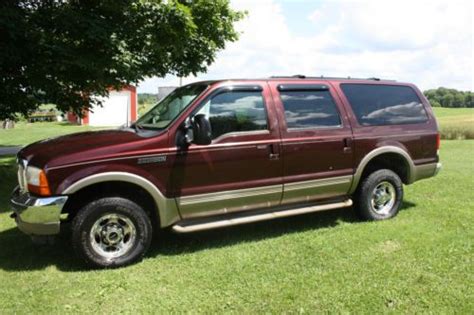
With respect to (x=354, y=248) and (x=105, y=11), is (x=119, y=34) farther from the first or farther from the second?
(x=354, y=248)

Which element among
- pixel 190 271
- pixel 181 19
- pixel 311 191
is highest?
pixel 181 19

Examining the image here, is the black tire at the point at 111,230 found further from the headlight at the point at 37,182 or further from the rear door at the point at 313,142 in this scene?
the rear door at the point at 313,142

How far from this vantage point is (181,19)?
885 centimetres

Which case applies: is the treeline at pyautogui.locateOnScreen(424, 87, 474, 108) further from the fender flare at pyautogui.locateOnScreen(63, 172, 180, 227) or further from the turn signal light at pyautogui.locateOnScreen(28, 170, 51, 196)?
the turn signal light at pyautogui.locateOnScreen(28, 170, 51, 196)

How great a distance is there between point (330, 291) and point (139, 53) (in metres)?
6.56

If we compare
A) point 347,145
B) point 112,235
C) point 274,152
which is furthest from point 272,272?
point 347,145

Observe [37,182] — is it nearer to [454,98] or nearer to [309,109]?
[309,109]

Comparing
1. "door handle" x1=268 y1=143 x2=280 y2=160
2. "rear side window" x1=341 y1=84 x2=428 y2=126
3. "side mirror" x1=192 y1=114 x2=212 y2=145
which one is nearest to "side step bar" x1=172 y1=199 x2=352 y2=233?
"door handle" x1=268 y1=143 x2=280 y2=160

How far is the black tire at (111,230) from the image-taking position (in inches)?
183

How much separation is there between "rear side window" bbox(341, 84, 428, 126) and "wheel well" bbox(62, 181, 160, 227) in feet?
10.1

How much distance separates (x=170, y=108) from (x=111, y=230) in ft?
5.30

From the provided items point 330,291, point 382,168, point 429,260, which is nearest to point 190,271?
point 330,291

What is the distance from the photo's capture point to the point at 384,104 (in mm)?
6523

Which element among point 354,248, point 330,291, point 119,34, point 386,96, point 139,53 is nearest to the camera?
point 330,291
